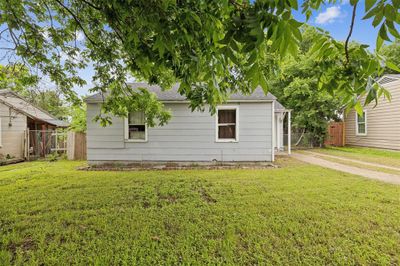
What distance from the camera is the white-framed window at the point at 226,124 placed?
26.1 feet

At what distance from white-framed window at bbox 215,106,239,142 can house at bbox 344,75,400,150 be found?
5779mm

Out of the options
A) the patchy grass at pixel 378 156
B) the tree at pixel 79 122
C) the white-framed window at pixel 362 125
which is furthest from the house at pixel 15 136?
the white-framed window at pixel 362 125

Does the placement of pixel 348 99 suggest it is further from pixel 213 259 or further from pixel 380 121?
pixel 380 121

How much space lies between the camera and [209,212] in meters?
3.49

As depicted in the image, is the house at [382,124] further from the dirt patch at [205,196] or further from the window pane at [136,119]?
the window pane at [136,119]

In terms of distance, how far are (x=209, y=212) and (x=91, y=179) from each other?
4.13 metres

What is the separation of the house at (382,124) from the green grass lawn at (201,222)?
7405mm

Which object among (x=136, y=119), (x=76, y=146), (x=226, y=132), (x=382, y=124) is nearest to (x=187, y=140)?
(x=226, y=132)

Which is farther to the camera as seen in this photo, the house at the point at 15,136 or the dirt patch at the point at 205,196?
the house at the point at 15,136

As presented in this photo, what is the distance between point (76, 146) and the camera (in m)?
10.3

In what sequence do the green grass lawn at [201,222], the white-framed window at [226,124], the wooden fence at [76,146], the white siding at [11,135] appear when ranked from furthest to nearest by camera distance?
the wooden fence at [76,146] → the white siding at [11,135] → the white-framed window at [226,124] → the green grass lawn at [201,222]

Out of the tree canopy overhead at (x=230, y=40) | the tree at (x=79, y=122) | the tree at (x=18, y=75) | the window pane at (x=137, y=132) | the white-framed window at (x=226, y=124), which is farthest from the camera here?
the tree at (x=79, y=122)

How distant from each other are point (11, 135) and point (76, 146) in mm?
3380

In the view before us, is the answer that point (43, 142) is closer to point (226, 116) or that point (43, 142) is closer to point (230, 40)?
point (226, 116)
